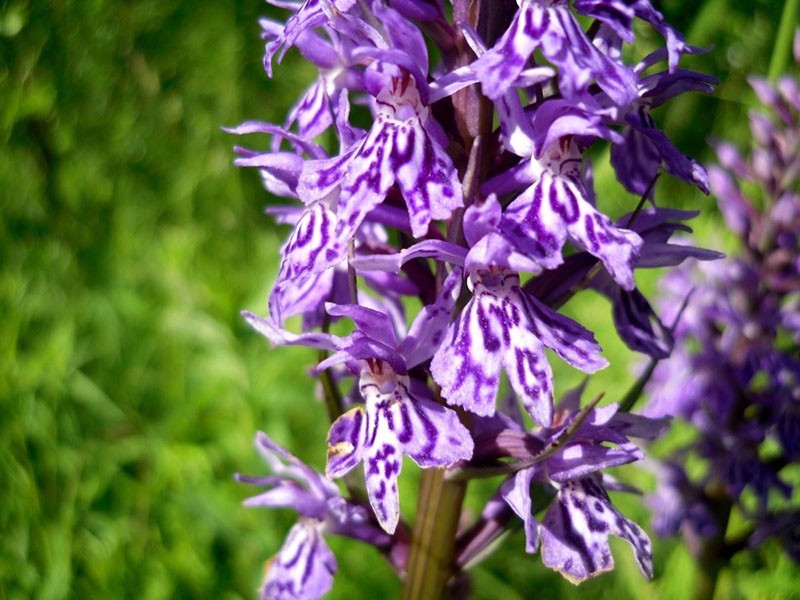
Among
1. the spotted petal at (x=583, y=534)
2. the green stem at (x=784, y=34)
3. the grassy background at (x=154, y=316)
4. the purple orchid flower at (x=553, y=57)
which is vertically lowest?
the grassy background at (x=154, y=316)

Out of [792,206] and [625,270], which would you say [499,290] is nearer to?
[625,270]

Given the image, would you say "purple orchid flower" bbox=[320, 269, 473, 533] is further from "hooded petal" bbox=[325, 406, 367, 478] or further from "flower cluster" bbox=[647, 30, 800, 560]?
"flower cluster" bbox=[647, 30, 800, 560]

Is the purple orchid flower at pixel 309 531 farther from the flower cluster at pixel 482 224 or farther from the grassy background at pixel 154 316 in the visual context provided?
the grassy background at pixel 154 316

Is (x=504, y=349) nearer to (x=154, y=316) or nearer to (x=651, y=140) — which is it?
(x=651, y=140)

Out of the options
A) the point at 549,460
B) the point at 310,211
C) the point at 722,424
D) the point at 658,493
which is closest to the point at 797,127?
the point at 722,424

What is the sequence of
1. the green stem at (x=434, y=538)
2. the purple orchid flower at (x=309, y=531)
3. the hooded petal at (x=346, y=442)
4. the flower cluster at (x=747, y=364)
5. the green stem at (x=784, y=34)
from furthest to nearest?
1. the flower cluster at (x=747, y=364)
2. the green stem at (x=784, y=34)
3. the purple orchid flower at (x=309, y=531)
4. the green stem at (x=434, y=538)
5. the hooded petal at (x=346, y=442)

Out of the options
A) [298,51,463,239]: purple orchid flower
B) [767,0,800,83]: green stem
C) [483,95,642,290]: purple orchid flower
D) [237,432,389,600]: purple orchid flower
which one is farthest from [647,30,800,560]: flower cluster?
[298,51,463,239]: purple orchid flower

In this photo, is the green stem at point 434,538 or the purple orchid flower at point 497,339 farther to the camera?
the green stem at point 434,538

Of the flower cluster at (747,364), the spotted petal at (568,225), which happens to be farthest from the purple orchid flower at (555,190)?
the flower cluster at (747,364)
